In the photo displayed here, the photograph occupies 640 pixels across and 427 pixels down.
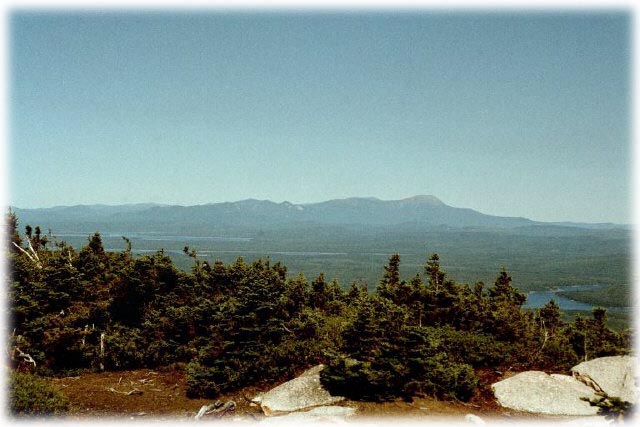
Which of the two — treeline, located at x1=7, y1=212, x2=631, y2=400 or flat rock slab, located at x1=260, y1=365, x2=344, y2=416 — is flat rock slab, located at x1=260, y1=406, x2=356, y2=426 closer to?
flat rock slab, located at x1=260, y1=365, x2=344, y2=416

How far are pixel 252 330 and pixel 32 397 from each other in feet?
30.1

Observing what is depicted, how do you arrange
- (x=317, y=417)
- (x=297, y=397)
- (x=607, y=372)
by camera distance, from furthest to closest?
1. (x=607, y=372)
2. (x=297, y=397)
3. (x=317, y=417)

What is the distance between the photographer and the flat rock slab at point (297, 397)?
14176 mm

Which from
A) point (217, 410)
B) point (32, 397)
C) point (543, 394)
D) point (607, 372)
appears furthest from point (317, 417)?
point (607, 372)

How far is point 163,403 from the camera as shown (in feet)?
55.4

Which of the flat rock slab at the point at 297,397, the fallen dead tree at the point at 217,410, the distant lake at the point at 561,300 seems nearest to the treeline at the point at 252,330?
the flat rock slab at the point at 297,397

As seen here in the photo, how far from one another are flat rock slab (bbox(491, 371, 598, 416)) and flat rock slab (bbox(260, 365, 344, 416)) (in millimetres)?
5292

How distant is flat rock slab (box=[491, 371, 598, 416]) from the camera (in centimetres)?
1308

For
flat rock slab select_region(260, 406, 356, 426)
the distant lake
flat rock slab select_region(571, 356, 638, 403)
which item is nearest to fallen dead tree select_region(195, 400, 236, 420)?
flat rock slab select_region(260, 406, 356, 426)

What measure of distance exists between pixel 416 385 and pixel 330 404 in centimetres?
275

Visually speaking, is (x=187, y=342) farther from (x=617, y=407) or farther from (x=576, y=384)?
(x=617, y=407)

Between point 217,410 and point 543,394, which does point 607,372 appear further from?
point 217,410

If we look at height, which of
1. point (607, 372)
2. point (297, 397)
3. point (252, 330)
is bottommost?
point (297, 397)

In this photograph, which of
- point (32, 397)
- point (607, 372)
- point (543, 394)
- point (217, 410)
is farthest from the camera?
point (607, 372)
